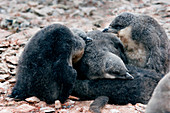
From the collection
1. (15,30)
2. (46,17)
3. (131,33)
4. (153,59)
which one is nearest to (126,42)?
(131,33)

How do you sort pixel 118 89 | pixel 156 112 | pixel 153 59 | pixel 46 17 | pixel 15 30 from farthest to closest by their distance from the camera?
pixel 46 17 → pixel 15 30 → pixel 153 59 → pixel 118 89 → pixel 156 112

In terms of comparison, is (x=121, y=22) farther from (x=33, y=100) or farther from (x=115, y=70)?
(x=33, y=100)

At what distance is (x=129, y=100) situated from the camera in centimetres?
423

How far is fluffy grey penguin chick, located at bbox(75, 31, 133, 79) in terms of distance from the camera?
4.36m

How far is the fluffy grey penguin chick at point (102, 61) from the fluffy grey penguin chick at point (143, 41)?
32cm

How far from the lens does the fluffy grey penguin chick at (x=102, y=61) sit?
436 centimetres

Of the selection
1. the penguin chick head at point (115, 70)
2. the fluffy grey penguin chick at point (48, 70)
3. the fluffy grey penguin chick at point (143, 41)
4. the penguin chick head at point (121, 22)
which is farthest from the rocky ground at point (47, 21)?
the penguin chick head at point (121, 22)

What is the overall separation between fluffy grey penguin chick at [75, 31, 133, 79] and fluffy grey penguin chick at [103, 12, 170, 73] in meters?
0.32

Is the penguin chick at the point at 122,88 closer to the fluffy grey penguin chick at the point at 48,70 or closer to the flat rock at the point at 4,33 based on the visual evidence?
the fluffy grey penguin chick at the point at 48,70

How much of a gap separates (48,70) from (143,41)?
77.1 inches

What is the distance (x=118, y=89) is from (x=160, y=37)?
1602 mm

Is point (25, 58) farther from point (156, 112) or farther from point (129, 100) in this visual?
point (156, 112)

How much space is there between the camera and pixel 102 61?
14.6 ft

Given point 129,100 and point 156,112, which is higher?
point 156,112
